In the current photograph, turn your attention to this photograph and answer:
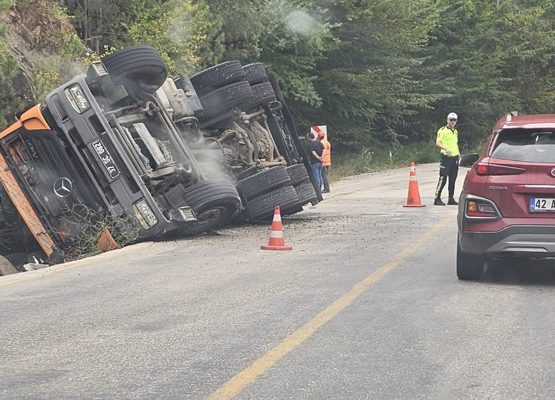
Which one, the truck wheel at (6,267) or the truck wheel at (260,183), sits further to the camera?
the truck wheel at (260,183)

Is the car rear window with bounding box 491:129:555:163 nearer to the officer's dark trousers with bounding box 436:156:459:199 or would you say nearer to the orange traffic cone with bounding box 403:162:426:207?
the officer's dark trousers with bounding box 436:156:459:199

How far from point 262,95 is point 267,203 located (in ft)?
7.05

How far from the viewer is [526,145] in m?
9.56

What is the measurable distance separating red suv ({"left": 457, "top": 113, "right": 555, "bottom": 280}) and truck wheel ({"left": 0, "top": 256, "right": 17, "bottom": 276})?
6.18m

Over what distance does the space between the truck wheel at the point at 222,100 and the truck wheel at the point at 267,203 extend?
5.11ft

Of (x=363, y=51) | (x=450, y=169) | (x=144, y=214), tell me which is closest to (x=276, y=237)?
(x=144, y=214)

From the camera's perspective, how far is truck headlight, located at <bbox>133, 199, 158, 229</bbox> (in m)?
12.8

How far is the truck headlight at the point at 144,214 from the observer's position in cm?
1284

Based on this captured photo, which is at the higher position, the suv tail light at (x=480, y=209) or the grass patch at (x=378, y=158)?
the suv tail light at (x=480, y=209)

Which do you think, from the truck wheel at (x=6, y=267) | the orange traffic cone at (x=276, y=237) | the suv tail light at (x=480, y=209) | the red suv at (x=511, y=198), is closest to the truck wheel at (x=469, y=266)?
the red suv at (x=511, y=198)

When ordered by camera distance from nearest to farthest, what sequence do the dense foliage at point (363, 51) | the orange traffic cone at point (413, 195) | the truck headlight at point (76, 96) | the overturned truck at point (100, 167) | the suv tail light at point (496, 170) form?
the suv tail light at point (496, 170) → the overturned truck at point (100, 167) → the truck headlight at point (76, 96) → the orange traffic cone at point (413, 195) → the dense foliage at point (363, 51)

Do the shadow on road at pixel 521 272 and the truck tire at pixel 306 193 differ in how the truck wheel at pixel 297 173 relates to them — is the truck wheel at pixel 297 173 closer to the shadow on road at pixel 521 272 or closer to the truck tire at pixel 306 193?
the truck tire at pixel 306 193

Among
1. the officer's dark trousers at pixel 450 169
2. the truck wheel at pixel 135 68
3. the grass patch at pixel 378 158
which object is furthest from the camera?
the grass patch at pixel 378 158

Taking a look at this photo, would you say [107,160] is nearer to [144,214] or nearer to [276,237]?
[144,214]
